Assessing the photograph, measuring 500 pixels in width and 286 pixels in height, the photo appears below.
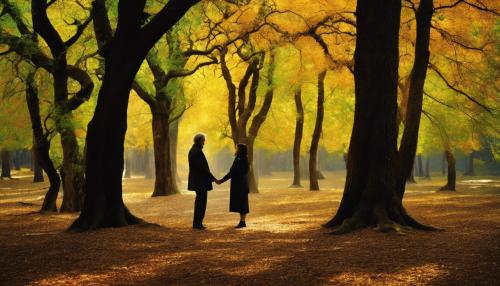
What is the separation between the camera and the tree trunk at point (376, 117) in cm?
1025

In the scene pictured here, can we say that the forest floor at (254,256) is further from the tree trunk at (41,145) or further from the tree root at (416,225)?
the tree trunk at (41,145)

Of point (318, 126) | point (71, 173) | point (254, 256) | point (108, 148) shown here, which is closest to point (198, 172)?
point (108, 148)

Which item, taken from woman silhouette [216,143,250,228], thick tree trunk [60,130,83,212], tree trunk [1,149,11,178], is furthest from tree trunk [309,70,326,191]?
tree trunk [1,149,11,178]

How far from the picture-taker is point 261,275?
253 inches

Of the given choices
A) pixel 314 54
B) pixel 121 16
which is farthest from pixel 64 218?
pixel 314 54

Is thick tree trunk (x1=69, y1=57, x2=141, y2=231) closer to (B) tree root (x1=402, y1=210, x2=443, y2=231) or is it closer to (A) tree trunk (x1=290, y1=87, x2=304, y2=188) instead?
(B) tree root (x1=402, y1=210, x2=443, y2=231)

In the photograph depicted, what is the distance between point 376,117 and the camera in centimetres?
1042

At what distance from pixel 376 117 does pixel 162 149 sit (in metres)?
16.1

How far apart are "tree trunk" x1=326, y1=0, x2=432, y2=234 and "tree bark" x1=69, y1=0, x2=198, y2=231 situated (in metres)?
3.93

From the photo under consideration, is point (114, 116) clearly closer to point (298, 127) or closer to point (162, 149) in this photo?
point (162, 149)

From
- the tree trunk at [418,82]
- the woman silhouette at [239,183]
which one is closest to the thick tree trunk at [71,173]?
the woman silhouette at [239,183]

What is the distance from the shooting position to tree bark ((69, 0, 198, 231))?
1038 cm

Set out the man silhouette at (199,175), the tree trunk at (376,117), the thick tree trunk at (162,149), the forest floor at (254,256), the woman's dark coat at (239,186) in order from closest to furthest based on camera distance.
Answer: the forest floor at (254,256) → the tree trunk at (376,117) → the man silhouette at (199,175) → the woman's dark coat at (239,186) → the thick tree trunk at (162,149)

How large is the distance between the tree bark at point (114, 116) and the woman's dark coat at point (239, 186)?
2.61 meters
